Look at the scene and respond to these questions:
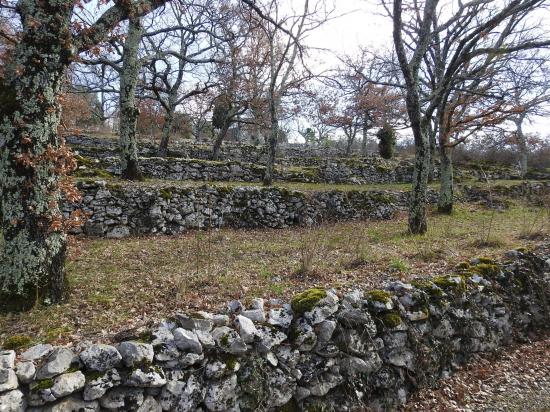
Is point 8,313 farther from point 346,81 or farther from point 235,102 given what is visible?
point 235,102

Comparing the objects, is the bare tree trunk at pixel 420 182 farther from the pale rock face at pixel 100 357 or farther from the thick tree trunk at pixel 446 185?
the pale rock face at pixel 100 357

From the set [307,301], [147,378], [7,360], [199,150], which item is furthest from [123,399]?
[199,150]

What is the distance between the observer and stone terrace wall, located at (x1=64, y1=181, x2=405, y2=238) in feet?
24.8

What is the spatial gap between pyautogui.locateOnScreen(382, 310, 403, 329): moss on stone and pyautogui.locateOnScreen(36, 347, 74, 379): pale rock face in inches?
120

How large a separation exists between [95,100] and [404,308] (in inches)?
1386

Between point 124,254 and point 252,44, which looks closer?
point 124,254

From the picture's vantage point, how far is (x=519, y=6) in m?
7.40

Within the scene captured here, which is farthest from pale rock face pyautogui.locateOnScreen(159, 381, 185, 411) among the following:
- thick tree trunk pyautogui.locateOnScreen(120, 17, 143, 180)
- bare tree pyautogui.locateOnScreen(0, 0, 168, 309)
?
thick tree trunk pyautogui.locateOnScreen(120, 17, 143, 180)

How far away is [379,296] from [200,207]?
18.9 feet

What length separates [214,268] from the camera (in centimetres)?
539

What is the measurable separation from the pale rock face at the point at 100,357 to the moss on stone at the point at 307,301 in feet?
5.57

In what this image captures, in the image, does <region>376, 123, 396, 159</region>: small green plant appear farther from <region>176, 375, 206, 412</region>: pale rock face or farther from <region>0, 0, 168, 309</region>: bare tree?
<region>176, 375, 206, 412</region>: pale rock face

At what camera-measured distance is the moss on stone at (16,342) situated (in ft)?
9.56

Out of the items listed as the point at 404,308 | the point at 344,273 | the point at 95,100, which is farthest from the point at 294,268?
the point at 95,100
